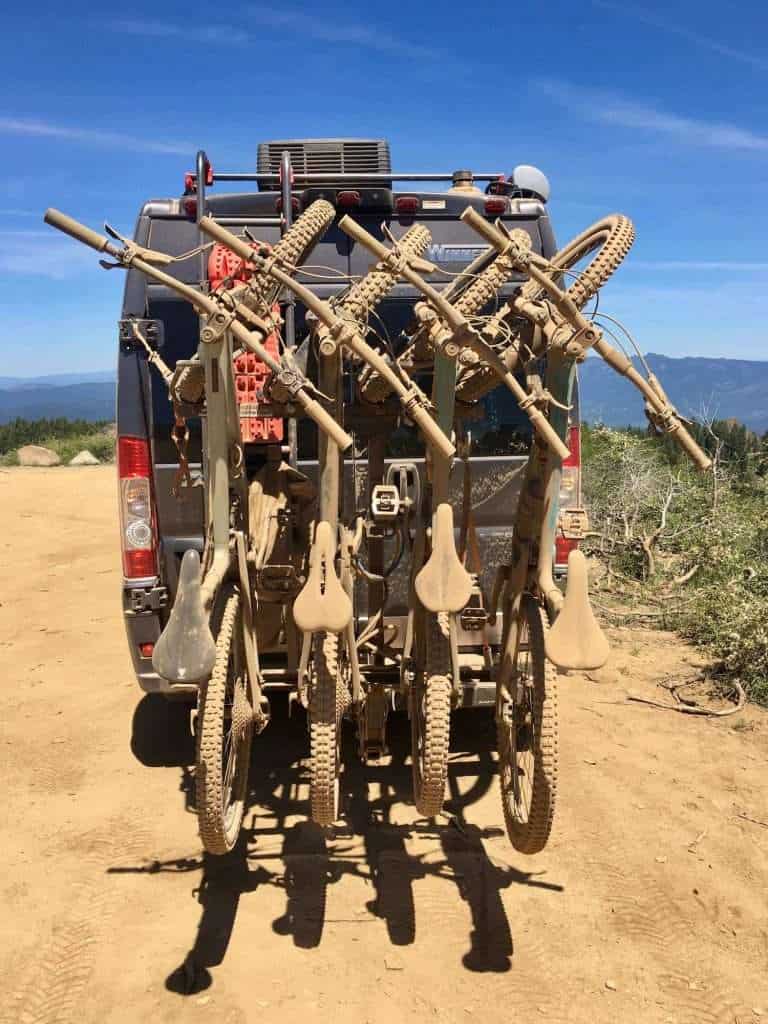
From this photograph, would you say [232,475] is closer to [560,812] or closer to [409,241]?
[409,241]

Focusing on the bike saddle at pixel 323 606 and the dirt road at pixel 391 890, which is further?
the dirt road at pixel 391 890

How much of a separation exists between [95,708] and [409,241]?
411 centimetres

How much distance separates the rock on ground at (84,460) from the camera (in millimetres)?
23356

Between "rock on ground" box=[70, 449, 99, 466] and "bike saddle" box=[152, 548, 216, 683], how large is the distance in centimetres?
2199

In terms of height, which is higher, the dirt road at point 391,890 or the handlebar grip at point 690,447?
the handlebar grip at point 690,447

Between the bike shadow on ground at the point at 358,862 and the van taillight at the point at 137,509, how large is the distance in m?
1.30

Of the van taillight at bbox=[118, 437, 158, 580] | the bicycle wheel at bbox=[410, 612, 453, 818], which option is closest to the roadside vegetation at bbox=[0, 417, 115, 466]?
the van taillight at bbox=[118, 437, 158, 580]

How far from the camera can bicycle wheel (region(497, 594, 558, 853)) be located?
2.94 metres

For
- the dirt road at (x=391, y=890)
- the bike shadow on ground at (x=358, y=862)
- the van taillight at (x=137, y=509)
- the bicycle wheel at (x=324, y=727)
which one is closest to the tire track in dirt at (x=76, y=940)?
the dirt road at (x=391, y=890)

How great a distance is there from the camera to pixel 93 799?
445 centimetres

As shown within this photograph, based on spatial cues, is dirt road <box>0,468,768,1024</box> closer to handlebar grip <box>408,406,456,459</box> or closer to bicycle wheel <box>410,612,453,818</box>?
bicycle wheel <box>410,612,453,818</box>

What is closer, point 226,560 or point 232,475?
point 226,560

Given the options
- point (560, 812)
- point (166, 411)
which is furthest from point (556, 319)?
point (560, 812)

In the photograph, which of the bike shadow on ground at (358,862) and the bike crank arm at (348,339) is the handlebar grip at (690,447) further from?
the bike shadow on ground at (358,862)
